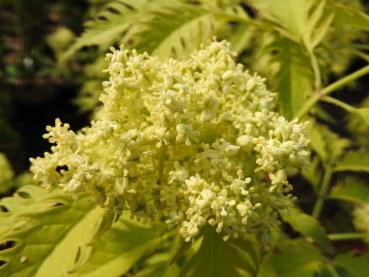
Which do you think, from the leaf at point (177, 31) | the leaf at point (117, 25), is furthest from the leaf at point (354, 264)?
the leaf at point (117, 25)

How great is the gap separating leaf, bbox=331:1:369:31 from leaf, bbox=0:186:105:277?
76 cm

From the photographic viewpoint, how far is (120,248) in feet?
4.07

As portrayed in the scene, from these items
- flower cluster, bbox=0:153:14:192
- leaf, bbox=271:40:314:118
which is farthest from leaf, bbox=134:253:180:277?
flower cluster, bbox=0:153:14:192

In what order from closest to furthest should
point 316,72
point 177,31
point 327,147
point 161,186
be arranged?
point 161,186 < point 316,72 < point 177,31 < point 327,147

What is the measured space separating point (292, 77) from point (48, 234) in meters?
0.79

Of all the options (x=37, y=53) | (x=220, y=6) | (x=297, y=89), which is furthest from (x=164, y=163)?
(x=37, y=53)

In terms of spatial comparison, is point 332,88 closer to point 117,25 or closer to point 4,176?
point 117,25

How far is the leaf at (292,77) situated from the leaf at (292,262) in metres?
0.33

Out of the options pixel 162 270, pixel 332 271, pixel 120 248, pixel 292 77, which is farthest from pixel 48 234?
pixel 292 77

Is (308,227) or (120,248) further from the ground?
(308,227)

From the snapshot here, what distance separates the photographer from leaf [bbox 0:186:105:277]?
112cm

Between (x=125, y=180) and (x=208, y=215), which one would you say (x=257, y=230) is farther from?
(x=125, y=180)

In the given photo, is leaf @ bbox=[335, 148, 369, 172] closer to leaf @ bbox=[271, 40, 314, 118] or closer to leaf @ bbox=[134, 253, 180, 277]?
leaf @ bbox=[271, 40, 314, 118]

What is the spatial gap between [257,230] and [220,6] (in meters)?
0.98
